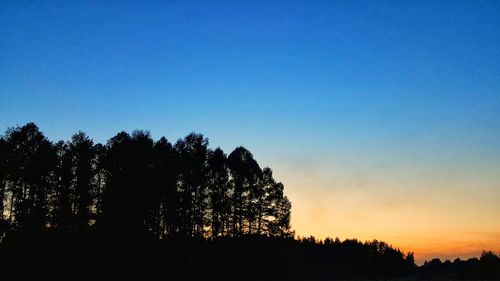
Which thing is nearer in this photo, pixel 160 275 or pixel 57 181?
pixel 160 275

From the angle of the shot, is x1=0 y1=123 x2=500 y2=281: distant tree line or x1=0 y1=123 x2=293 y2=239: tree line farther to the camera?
x1=0 y1=123 x2=293 y2=239: tree line

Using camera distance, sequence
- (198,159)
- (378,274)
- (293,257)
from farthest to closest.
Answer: (378,274) → (293,257) → (198,159)

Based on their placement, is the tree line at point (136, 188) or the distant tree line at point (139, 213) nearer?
the distant tree line at point (139, 213)

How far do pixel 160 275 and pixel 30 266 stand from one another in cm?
1210

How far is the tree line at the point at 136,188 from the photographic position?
5012 centimetres

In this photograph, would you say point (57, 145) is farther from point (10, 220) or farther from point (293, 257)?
point (293, 257)

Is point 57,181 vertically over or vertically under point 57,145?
under

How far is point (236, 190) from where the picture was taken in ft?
217

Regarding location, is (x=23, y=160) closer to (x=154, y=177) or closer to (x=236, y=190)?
(x=154, y=177)

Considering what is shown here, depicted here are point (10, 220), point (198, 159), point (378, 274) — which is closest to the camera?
point (10, 220)

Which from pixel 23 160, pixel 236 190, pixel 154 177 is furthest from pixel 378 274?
pixel 23 160

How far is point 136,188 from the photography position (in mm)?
50656

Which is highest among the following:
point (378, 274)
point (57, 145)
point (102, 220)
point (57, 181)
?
point (57, 145)

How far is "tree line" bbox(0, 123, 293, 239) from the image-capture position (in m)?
50.1
